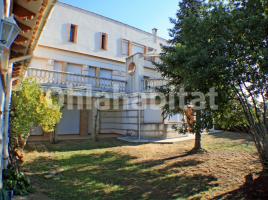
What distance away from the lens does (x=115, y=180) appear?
8.87 metres

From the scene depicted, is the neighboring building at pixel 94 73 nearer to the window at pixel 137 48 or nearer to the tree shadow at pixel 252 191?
the window at pixel 137 48

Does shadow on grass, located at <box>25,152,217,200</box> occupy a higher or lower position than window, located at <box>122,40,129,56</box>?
lower

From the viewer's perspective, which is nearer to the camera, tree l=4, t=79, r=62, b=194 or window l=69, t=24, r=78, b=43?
tree l=4, t=79, r=62, b=194

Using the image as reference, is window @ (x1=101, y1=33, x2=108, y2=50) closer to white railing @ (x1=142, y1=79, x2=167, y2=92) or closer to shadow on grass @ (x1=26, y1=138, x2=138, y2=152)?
white railing @ (x1=142, y1=79, x2=167, y2=92)

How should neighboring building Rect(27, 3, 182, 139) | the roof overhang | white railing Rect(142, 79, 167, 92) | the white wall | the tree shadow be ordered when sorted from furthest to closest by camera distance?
the white wall < white railing Rect(142, 79, 167, 92) < neighboring building Rect(27, 3, 182, 139) < the tree shadow < the roof overhang

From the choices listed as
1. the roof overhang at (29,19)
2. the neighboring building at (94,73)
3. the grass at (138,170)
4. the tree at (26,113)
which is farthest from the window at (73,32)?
the roof overhang at (29,19)

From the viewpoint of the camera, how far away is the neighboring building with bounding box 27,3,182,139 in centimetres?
1780

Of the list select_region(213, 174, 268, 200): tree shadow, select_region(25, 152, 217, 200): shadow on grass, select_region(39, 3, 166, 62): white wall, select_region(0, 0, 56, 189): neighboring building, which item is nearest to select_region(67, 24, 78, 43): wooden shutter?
select_region(39, 3, 166, 62): white wall

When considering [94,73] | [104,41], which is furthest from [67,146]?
[104,41]

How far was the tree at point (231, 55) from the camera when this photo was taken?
21.9ft

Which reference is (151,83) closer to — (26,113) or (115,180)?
(26,113)

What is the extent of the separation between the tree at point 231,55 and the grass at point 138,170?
213 centimetres

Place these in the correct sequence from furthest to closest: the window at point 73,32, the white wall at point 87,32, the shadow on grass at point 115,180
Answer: the window at point 73,32, the white wall at point 87,32, the shadow on grass at point 115,180

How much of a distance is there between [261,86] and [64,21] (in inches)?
670
